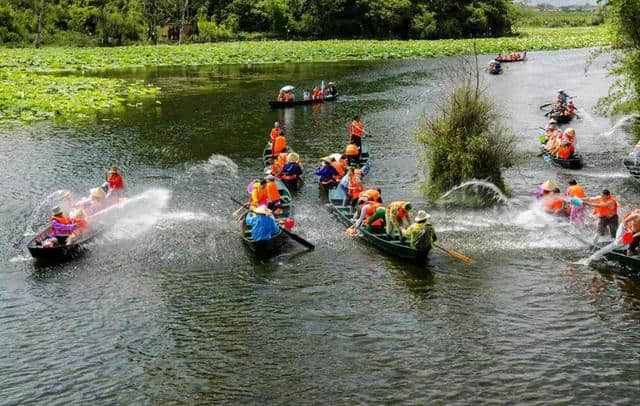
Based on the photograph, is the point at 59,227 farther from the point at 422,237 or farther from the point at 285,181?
the point at 422,237

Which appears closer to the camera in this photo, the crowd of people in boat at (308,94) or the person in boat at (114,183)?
the person in boat at (114,183)

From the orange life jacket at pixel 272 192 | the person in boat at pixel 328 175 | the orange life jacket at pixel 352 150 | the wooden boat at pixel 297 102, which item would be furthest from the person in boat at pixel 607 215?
the wooden boat at pixel 297 102

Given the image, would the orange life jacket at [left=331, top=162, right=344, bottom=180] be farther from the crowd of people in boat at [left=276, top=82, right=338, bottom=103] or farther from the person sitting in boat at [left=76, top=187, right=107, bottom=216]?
the crowd of people in boat at [left=276, top=82, right=338, bottom=103]

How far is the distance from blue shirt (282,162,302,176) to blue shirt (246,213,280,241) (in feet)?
24.6

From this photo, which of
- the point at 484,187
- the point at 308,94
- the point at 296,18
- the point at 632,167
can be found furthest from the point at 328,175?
the point at 296,18

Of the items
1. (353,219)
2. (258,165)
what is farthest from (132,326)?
(258,165)

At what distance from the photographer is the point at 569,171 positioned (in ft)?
100

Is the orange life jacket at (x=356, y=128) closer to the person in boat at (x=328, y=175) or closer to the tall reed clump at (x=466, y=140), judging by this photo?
the person in boat at (x=328, y=175)

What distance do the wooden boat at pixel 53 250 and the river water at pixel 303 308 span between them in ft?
1.37

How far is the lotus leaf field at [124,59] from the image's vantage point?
48031 millimetres

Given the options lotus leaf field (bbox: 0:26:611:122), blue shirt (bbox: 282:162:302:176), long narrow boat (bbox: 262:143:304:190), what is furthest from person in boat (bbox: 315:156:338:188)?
lotus leaf field (bbox: 0:26:611:122)

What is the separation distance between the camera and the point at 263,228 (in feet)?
69.3

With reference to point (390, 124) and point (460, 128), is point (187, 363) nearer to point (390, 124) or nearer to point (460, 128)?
point (460, 128)

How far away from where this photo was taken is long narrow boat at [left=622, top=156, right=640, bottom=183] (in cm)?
2839
